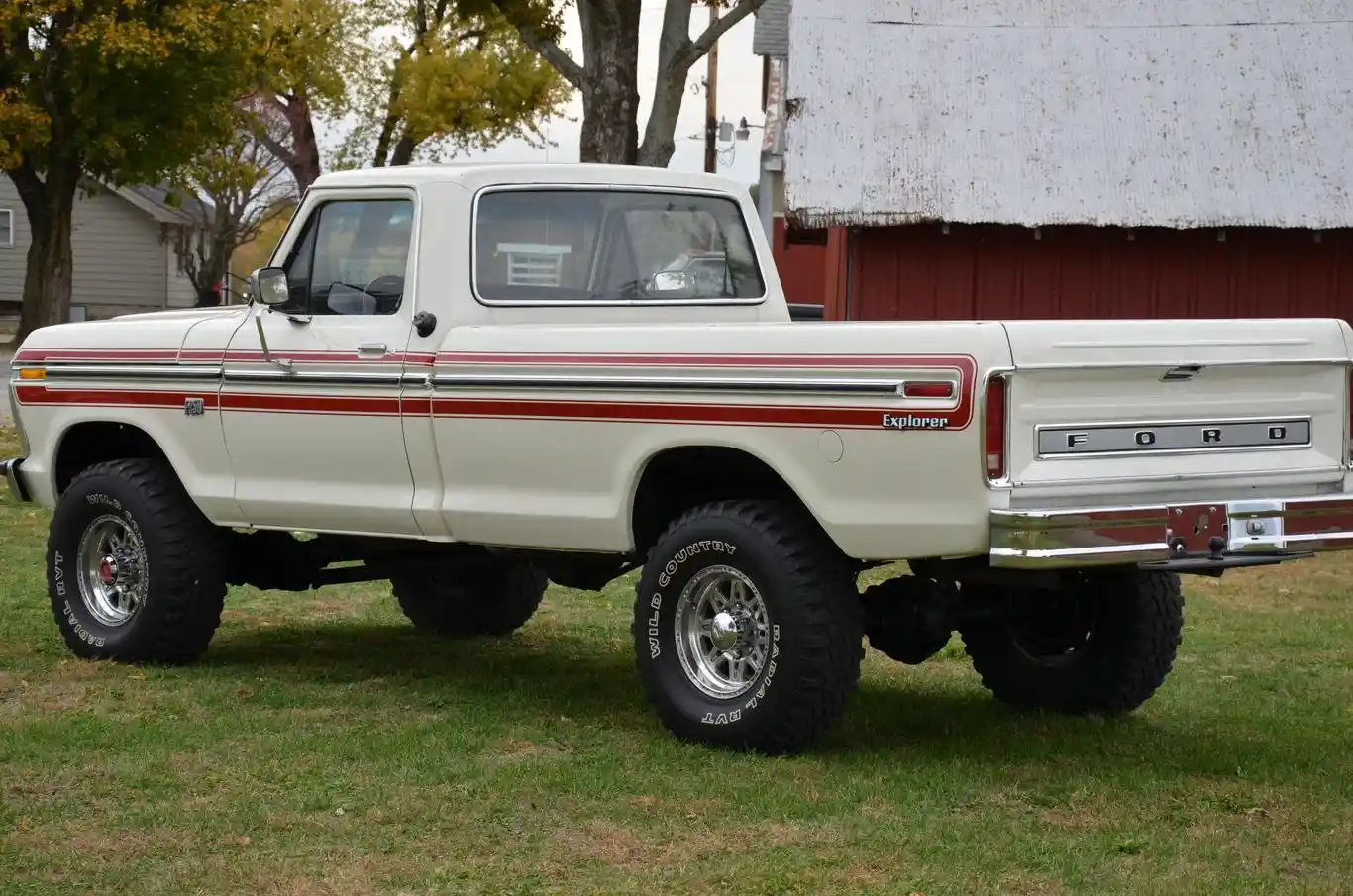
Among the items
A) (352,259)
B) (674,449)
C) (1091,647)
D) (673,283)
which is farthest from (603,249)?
(1091,647)

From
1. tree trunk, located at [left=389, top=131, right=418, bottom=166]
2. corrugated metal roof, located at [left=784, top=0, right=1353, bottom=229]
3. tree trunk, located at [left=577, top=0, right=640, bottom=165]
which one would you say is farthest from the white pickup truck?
tree trunk, located at [left=389, top=131, right=418, bottom=166]

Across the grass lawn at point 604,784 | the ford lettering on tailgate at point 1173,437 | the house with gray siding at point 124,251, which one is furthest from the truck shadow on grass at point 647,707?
the house with gray siding at point 124,251

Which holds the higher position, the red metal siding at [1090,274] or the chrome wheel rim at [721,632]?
the red metal siding at [1090,274]

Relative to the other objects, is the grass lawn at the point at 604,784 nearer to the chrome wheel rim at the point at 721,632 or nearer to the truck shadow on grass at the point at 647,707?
the truck shadow on grass at the point at 647,707

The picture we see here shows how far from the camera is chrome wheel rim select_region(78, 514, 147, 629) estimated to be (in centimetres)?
906

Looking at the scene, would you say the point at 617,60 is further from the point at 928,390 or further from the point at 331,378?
the point at 928,390

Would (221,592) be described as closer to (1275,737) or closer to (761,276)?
(761,276)

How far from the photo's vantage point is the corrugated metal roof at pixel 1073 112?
1792cm

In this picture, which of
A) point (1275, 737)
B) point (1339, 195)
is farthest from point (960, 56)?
point (1275, 737)

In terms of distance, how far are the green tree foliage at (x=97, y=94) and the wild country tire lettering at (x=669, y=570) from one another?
2749cm

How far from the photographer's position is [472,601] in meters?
10.0

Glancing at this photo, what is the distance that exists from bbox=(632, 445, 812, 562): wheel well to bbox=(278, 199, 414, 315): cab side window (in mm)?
1292

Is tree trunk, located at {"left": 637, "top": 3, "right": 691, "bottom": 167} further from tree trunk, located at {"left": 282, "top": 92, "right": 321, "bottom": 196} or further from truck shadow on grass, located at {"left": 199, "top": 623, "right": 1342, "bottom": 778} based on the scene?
tree trunk, located at {"left": 282, "top": 92, "right": 321, "bottom": 196}

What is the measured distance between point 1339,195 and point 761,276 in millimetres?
10549
